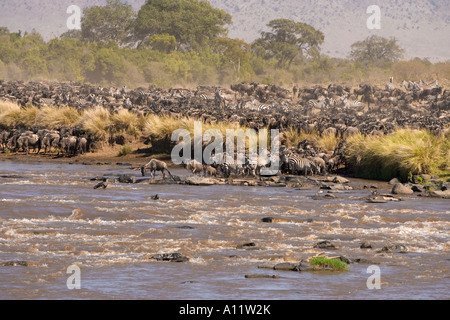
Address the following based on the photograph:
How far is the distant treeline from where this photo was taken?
252 feet

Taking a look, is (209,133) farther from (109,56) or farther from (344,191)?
(109,56)

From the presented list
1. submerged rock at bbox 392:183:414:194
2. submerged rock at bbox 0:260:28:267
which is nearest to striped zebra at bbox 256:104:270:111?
submerged rock at bbox 392:183:414:194

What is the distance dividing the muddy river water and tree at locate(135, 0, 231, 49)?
72.1m

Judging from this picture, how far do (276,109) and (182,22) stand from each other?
170ft

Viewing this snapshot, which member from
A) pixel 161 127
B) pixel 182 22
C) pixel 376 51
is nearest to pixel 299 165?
pixel 161 127

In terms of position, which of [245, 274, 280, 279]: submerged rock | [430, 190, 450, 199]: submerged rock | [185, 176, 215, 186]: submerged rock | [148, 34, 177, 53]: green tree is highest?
[148, 34, 177, 53]: green tree

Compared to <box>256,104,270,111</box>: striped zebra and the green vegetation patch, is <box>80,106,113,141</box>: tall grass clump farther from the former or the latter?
the green vegetation patch

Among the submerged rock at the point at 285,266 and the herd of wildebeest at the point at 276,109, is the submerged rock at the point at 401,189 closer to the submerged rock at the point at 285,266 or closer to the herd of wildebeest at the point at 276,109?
the herd of wildebeest at the point at 276,109

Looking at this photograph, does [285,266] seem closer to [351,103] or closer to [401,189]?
[401,189]

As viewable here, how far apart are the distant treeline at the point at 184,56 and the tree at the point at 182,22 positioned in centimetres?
12

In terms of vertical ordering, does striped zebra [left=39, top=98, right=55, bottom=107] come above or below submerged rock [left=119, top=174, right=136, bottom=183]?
above

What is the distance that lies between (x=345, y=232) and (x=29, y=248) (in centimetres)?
649

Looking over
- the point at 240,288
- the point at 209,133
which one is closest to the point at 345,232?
the point at 240,288

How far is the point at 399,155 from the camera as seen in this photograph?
1009 inches
